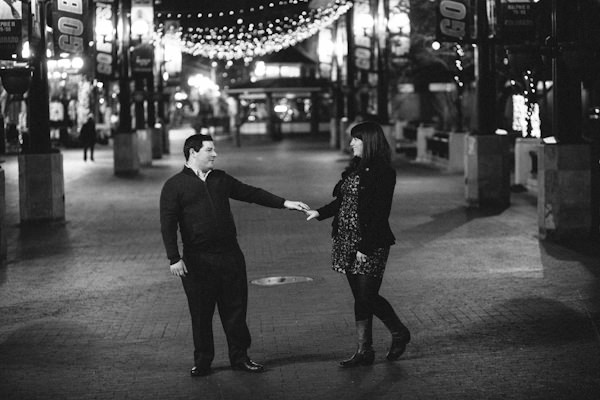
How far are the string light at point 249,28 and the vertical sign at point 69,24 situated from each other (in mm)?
16526

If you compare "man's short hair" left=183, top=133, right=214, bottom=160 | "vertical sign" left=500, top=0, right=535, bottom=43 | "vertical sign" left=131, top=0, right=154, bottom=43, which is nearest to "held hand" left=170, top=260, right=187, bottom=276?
"man's short hair" left=183, top=133, right=214, bottom=160

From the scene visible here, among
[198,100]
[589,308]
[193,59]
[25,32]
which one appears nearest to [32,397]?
[589,308]

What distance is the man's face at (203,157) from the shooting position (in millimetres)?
8156

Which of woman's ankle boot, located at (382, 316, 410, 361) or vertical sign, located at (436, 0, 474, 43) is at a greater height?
vertical sign, located at (436, 0, 474, 43)

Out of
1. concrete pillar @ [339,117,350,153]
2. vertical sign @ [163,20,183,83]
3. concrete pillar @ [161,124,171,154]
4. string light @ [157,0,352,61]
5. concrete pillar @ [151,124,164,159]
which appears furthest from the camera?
vertical sign @ [163,20,183,83]

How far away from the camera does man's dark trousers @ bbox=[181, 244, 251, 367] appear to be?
8.17m

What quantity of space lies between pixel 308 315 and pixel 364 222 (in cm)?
255

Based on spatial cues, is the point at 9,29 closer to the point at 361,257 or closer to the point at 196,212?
the point at 196,212

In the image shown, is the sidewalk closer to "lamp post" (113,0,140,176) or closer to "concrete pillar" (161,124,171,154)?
"lamp post" (113,0,140,176)

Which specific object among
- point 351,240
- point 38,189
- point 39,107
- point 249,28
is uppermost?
point 249,28

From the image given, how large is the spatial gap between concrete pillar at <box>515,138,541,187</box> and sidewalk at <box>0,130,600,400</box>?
5.44 meters

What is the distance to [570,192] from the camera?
15469 millimetres

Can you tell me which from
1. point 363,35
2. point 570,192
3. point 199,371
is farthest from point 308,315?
point 363,35

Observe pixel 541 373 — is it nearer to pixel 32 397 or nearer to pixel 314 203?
pixel 32 397
